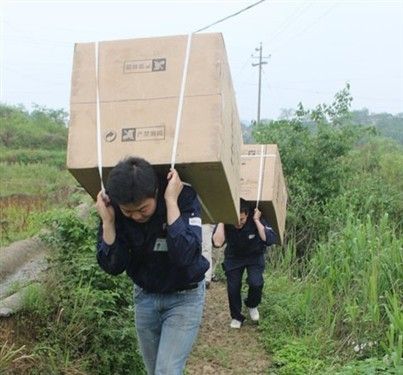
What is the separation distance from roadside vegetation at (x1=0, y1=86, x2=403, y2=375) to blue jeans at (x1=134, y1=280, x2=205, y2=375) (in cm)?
83

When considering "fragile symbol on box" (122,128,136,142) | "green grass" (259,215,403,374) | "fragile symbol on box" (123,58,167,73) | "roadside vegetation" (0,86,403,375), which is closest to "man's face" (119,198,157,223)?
"fragile symbol on box" (122,128,136,142)

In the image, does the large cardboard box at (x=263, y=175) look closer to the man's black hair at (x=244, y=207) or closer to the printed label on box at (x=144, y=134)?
the man's black hair at (x=244, y=207)

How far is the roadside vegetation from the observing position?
3602 mm

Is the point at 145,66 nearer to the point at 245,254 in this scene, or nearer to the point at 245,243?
the point at 245,243

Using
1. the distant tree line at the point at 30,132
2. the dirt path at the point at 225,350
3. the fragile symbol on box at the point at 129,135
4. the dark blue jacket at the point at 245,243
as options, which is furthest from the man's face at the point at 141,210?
the distant tree line at the point at 30,132

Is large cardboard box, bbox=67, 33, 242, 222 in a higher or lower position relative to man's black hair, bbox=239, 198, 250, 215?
higher

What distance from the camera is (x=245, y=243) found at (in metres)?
5.15

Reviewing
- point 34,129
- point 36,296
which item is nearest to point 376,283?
point 36,296

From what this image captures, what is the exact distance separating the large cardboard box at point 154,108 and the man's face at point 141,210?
0.57ft

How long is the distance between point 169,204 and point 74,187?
9742 millimetres

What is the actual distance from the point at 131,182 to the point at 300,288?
13.6 ft

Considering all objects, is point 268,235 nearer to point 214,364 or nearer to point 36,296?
point 214,364

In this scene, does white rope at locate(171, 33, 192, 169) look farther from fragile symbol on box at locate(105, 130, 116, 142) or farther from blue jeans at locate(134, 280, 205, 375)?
blue jeans at locate(134, 280, 205, 375)

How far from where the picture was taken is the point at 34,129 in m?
27.4
